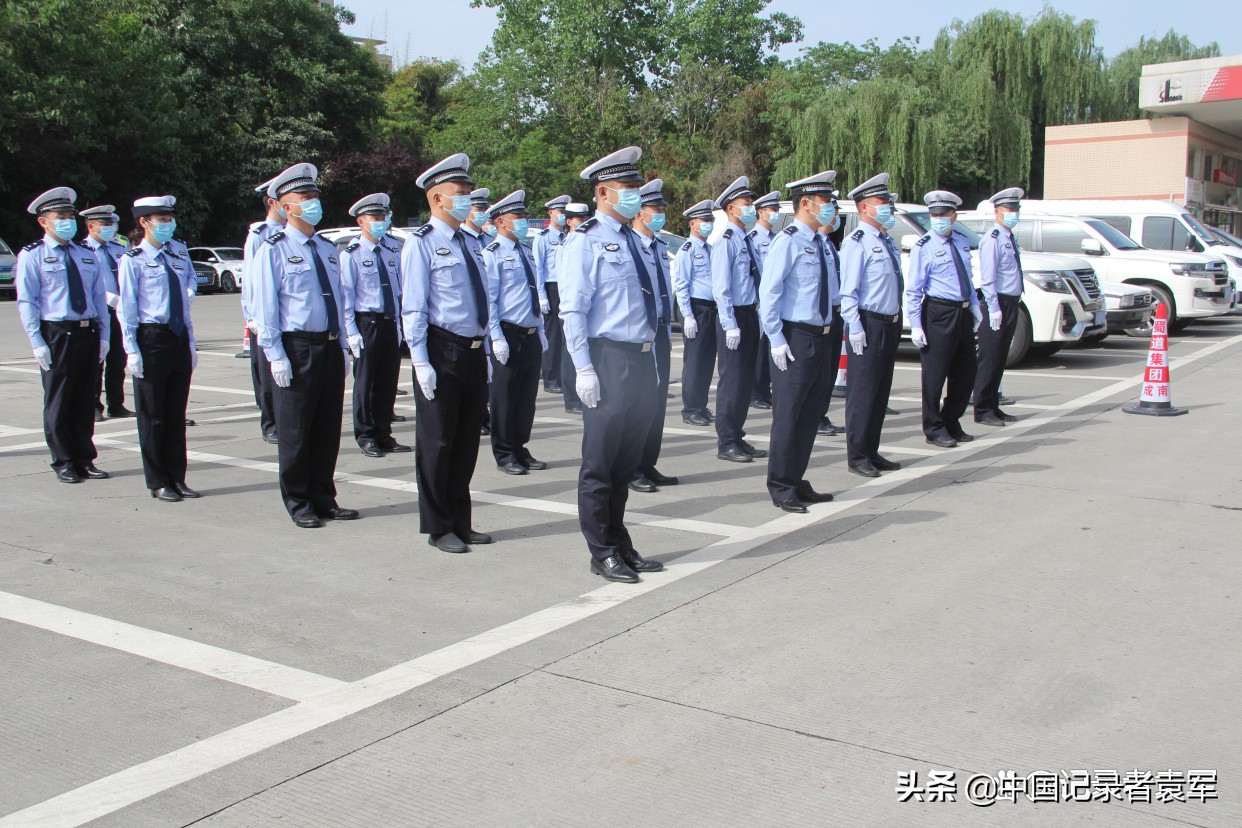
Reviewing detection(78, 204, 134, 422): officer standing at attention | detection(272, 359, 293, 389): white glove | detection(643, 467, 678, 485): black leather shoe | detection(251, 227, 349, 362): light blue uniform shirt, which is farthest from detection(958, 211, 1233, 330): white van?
detection(272, 359, 293, 389): white glove

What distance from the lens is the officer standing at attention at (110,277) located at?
10.3 meters

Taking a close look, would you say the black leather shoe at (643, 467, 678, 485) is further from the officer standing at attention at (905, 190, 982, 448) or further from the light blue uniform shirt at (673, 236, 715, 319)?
the light blue uniform shirt at (673, 236, 715, 319)

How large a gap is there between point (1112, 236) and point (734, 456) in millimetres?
12527

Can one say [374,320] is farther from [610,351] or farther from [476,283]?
[610,351]

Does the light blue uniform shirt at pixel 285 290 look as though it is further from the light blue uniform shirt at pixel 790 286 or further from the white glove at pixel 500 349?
the light blue uniform shirt at pixel 790 286

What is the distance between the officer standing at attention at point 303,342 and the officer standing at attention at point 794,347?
2.69 meters

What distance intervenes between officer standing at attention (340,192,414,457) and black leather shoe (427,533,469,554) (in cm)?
320

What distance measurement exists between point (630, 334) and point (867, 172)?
35.6 m

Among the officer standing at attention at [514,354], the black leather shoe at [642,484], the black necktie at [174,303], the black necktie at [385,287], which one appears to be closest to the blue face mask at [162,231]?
the black necktie at [174,303]

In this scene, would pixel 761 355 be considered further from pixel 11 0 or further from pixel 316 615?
pixel 11 0

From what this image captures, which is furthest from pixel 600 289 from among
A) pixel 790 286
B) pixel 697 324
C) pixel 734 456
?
pixel 697 324

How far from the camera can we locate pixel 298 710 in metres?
4.15

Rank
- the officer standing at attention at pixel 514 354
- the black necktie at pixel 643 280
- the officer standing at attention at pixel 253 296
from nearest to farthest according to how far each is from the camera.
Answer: the black necktie at pixel 643 280 → the officer standing at attention at pixel 253 296 → the officer standing at attention at pixel 514 354

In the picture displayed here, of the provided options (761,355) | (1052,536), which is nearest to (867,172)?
(761,355)
